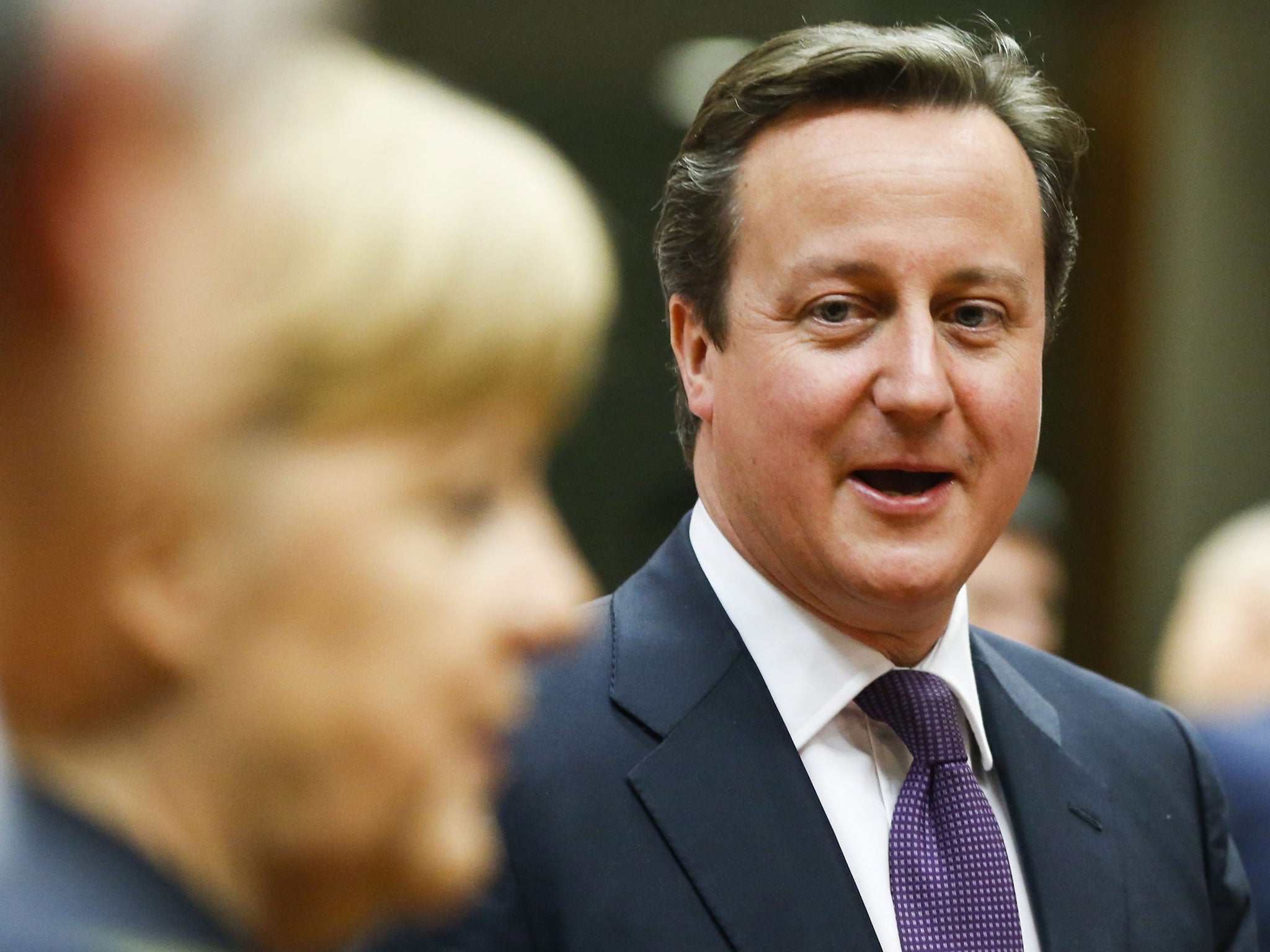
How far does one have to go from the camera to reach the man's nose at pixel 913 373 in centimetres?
167

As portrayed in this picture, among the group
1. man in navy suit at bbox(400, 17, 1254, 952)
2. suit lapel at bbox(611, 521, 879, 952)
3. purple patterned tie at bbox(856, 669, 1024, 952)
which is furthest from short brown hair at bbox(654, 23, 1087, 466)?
purple patterned tie at bbox(856, 669, 1024, 952)

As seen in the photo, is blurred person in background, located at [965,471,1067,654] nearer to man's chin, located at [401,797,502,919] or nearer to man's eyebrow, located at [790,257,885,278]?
man's eyebrow, located at [790,257,885,278]

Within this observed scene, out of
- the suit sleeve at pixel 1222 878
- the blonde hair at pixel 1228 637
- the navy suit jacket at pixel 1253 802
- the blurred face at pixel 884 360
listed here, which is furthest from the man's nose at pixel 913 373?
the blonde hair at pixel 1228 637

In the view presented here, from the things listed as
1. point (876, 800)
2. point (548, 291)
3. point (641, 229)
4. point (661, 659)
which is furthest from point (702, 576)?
point (548, 291)

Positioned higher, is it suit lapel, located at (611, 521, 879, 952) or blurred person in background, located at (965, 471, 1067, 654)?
suit lapel, located at (611, 521, 879, 952)

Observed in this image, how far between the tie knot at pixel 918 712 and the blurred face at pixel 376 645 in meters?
1.13

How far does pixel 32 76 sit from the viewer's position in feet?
2.12

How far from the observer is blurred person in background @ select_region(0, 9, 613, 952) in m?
0.65

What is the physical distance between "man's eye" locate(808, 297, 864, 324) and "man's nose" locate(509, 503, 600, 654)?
1.05 meters

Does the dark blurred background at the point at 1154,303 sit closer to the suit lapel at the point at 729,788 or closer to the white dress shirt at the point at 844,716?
the white dress shirt at the point at 844,716

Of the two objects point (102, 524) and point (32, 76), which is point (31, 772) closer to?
point (102, 524)

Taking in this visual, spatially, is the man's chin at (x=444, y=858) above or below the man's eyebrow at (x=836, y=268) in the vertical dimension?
above

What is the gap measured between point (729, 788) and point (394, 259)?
109 cm

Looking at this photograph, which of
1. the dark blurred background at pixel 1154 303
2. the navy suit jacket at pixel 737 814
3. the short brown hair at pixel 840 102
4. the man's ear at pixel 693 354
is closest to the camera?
the navy suit jacket at pixel 737 814
